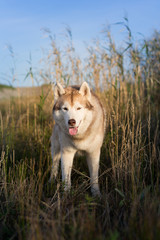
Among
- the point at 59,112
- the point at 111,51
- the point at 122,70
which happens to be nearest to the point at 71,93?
the point at 59,112

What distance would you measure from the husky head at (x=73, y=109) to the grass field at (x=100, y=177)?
42 centimetres

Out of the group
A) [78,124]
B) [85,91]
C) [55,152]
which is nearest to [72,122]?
[78,124]

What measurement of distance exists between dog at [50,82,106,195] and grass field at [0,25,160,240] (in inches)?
7.9

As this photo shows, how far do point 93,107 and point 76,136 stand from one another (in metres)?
0.46

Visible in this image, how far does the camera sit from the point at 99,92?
5.31 metres

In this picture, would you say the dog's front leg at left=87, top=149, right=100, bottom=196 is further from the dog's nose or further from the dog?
the dog's nose

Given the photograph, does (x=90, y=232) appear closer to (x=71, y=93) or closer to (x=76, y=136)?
(x=76, y=136)

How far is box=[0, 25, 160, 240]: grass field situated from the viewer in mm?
1915

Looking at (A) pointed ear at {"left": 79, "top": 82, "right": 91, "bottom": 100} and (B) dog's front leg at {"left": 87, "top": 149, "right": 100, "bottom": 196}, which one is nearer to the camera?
(A) pointed ear at {"left": 79, "top": 82, "right": 91, "bottom": 100}

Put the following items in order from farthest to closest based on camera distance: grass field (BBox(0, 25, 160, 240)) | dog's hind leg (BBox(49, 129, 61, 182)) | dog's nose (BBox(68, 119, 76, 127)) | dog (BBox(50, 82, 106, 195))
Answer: dog's hind leg (BBox(49, 129, 61, 182)) → dog (BBox(50, 82, 106, 195)) → dog's nose (BBox(68, 119, 76, 127)) → grass field (BBox(0, 25, 160, 240))

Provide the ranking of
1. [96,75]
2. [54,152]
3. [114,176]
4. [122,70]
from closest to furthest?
[114,176] < [54,152] < [122,70] < [96,75]

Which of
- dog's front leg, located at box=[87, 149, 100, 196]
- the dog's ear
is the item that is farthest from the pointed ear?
dog's front leg, located at box=[87, 149, 100, 196]

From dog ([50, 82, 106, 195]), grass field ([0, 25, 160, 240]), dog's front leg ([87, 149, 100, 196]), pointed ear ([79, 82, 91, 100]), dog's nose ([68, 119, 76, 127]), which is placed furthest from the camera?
dog's front leg ([87, 149, 100, 196])

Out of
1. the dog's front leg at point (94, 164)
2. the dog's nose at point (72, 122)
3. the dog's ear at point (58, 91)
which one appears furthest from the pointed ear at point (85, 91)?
the dog's front leg at point (94, 164)
